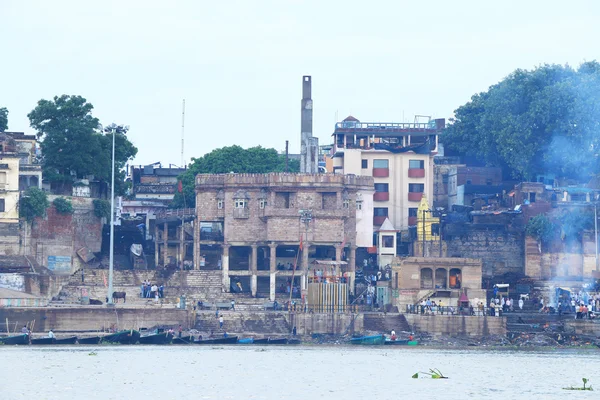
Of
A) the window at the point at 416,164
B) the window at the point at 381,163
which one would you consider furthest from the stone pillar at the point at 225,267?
the window at the point at 416,164

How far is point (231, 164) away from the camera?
137m

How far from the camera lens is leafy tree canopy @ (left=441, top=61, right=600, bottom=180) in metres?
128

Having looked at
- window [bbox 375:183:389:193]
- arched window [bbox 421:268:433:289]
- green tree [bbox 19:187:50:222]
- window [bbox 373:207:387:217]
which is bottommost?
arched window [bbox 421:268:433:289]

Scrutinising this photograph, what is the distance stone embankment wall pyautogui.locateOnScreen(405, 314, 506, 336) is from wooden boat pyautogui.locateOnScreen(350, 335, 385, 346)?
15.7ft

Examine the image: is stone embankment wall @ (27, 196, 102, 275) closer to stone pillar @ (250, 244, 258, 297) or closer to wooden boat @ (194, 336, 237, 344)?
stone pillar @ (250, 244, 258, 297)

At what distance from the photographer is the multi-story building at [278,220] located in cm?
11975

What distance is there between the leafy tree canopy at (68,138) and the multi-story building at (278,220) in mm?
8243

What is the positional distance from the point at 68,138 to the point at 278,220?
55.4 ft

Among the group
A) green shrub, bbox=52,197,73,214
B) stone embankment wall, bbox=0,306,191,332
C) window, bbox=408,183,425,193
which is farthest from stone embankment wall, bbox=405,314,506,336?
window, bbox=408,183,425,193

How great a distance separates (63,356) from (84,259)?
26.2 m

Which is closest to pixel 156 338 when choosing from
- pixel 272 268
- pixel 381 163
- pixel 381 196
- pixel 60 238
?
pixel 60 238

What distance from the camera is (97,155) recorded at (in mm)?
124188

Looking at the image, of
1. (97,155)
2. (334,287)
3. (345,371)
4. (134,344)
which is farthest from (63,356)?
(97,155)

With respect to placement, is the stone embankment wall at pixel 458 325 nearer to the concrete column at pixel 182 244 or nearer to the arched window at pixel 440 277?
the arched window at pixel 440 277
